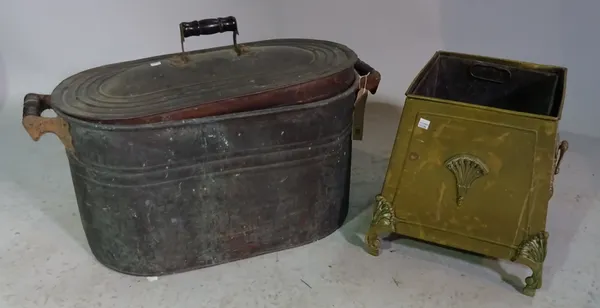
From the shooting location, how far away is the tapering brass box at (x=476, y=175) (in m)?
1.35

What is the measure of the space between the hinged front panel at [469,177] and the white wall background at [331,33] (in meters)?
0.93

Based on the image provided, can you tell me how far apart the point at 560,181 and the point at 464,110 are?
71 centimetres

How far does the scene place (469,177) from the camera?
1406 mm

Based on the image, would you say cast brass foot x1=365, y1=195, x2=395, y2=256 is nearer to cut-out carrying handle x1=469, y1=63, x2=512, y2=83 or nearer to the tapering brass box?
the tapering brass box

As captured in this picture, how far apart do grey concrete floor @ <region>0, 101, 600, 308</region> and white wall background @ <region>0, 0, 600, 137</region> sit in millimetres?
547

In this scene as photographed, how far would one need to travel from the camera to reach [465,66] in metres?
1.67

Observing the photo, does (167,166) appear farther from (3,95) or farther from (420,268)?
(3,95)

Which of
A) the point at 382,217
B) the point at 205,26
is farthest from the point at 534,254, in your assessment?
the point at 205,26

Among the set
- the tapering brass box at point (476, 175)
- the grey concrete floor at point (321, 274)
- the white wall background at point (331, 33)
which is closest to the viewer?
the tapering brass box at point (476, 175)

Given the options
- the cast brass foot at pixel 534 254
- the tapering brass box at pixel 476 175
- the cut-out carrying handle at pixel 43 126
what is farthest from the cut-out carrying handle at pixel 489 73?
the cut-out carrying handle at pixel 43 126

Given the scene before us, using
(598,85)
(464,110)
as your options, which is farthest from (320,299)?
(598,85)

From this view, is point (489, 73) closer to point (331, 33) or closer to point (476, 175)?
point (476, 175)

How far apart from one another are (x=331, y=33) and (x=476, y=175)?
116 cm

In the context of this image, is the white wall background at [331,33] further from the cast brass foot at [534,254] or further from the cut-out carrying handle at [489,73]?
the cast brass foot at [534,254]
